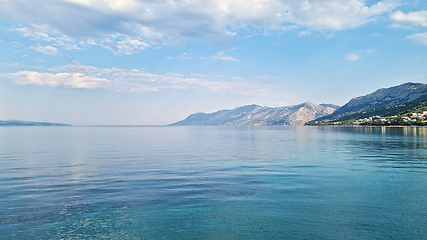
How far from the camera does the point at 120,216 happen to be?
2155cm

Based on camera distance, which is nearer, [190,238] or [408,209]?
[190,238]

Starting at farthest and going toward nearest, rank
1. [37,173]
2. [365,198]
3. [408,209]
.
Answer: [37,173] → [365,198] → [408,209]

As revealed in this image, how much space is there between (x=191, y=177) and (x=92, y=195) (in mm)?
13320

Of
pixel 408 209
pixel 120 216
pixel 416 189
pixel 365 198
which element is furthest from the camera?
pixel 416 189

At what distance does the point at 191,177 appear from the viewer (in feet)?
123

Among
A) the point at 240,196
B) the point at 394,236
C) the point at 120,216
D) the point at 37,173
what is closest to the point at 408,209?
the point at 394,236

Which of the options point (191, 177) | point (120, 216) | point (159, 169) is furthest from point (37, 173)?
point (120, 216)

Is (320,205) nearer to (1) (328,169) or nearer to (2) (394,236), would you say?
(2) (394,236)

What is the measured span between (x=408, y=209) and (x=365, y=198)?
3.92 m

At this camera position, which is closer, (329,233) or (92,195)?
(329,233)

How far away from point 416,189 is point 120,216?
30933 mm

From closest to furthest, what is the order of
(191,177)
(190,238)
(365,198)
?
1. (190,238)
2. (365,198)
3. (191,177)

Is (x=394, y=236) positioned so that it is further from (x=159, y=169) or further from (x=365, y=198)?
(x=159, y=169)

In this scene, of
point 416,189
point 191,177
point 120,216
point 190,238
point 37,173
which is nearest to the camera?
point 190,238
